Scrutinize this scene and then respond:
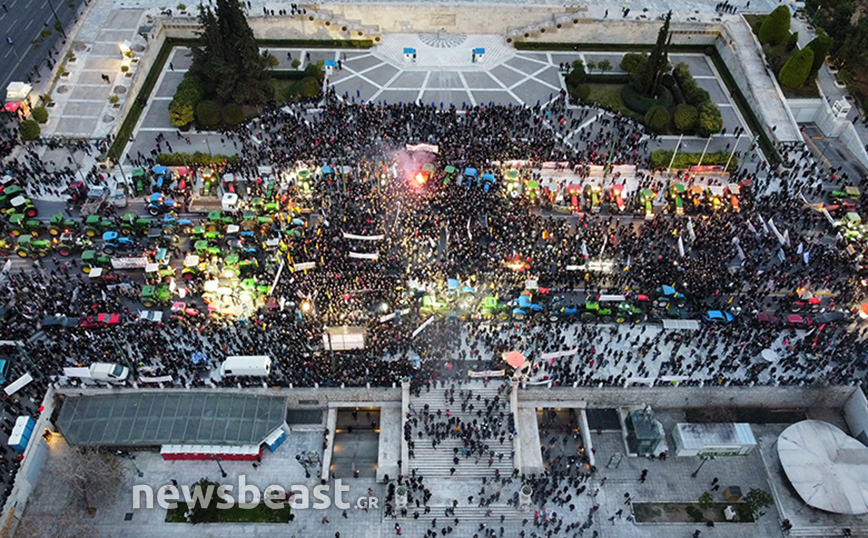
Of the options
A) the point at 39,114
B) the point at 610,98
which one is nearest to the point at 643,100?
the point at 610,98

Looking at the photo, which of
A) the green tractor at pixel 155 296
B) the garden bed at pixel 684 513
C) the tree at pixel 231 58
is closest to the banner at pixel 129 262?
the green tractor at pixel 155 296

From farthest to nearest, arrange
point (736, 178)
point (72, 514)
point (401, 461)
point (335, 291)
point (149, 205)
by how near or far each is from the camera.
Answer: point (736, 178)
point (149, 205)
point (335, 291)
point (401, 461)
point (72, 514)

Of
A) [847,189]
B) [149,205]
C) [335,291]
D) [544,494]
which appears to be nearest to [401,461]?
[544,494]

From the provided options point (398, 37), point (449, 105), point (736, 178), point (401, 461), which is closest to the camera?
point (401, 461)

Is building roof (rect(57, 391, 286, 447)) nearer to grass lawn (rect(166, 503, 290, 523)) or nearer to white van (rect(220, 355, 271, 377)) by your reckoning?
white van (rect(220, 355, 271, 377))

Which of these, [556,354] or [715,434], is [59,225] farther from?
[715,434]

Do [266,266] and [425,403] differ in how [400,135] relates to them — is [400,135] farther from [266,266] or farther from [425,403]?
[425,403]

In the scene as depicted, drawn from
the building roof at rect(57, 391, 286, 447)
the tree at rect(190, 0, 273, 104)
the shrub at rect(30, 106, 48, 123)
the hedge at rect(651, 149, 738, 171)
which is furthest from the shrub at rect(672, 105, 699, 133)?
the shrub at rect(30, 106, 48, 123)
